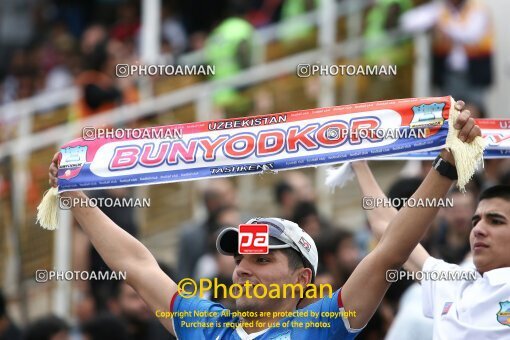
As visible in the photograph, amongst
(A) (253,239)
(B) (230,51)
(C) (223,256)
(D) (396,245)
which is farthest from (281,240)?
(B) (230,51)

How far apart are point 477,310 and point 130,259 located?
1.53 metres

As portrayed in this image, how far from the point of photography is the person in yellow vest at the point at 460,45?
1298 cm

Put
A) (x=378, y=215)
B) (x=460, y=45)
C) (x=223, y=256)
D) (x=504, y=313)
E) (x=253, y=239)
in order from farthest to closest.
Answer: (x=460, y=45)
(x=223, y=256)
(x=378, y=215)
(x=253, y=239)
(x=504, y=313)

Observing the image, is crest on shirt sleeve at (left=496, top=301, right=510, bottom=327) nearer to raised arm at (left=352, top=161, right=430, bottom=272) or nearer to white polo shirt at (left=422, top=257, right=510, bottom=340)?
white polo shirt at (left=422, top=257, right=510, bottom=340)

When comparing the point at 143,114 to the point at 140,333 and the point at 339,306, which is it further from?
the point at 339,306

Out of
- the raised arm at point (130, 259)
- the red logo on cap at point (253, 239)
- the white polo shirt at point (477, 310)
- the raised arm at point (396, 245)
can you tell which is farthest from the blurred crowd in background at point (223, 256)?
the raised arm at point (396, 245)

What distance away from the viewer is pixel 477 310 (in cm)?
568

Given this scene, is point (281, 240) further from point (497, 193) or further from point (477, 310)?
point (497, 193)

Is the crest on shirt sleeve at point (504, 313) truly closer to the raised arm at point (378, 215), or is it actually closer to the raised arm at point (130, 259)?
the raised arm at point (378, 215)

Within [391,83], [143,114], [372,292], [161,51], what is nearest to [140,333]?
[143,114]

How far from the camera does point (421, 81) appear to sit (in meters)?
12.9

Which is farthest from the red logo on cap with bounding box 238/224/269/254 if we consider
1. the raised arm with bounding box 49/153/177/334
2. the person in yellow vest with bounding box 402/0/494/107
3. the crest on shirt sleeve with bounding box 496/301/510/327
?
the person in yellow vest with bounding box 402/0/494/107

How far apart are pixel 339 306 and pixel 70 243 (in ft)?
18.2

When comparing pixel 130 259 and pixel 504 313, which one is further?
pixel 130 259
